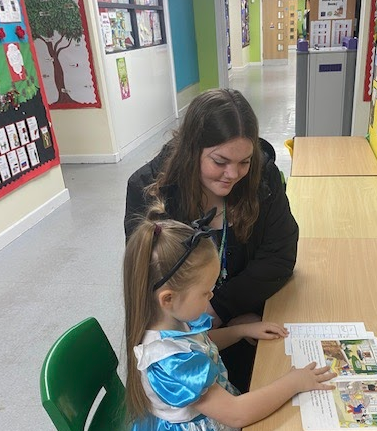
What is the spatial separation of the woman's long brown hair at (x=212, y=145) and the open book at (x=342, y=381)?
406 millimetres

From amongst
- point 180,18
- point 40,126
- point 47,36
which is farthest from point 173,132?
point 180,18

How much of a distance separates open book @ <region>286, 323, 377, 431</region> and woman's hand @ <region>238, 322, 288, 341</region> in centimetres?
3

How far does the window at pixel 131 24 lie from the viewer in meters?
4.92

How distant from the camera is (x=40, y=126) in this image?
3.65m

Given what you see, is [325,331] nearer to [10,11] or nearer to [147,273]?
[147,273]

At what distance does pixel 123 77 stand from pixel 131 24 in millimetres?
816

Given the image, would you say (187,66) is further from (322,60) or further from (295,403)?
(295,403)

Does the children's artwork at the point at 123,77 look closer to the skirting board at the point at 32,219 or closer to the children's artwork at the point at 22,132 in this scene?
the skirting board at the point at 32,219

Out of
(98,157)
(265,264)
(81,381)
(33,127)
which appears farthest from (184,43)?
(81,381)

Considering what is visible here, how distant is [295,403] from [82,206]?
330 centimetres

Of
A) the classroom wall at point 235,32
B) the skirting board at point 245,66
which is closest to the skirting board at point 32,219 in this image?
the skirting board at point 245,66

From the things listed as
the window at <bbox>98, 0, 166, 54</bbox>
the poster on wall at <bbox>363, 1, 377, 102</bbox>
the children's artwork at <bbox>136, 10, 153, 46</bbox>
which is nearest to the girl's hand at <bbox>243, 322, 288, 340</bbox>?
the poster on wall at <bbox>363, 1, 377, 102</bbox>

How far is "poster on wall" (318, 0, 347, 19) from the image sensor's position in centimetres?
434

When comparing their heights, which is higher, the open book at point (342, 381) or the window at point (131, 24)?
the window at point (131, 24)
